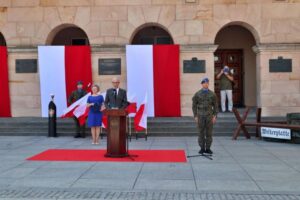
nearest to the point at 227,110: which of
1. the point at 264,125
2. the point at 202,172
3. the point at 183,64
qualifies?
the point at 183,64

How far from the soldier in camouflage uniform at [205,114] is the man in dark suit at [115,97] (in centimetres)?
222

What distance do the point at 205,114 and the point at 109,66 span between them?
7113 mm

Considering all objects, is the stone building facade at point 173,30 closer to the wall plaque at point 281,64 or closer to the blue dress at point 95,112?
the wall plaque at point 281,64

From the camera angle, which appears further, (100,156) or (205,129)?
(205,129)

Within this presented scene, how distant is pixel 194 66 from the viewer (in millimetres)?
17547

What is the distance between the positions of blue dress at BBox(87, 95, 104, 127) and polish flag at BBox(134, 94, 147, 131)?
1692mm

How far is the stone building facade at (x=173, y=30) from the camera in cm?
1733

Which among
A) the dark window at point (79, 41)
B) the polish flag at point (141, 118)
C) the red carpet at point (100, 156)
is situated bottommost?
the red carpet at point (100, 156)

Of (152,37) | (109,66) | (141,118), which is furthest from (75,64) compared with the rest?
(152,37)

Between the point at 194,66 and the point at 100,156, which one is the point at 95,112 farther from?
the point at 194,66

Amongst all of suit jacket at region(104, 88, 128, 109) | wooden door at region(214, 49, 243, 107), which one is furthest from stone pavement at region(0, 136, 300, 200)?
wooden door at region(214, 49, 243, 107)

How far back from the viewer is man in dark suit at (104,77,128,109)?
41.5 feet

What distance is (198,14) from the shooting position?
17562mm

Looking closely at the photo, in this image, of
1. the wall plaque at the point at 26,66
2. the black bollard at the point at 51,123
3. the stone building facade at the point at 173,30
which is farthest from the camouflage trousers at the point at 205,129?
the wall plaque at the point at 26,66
